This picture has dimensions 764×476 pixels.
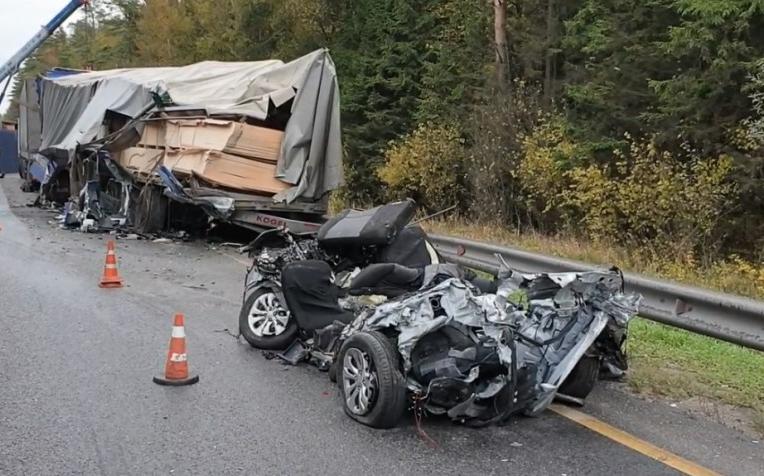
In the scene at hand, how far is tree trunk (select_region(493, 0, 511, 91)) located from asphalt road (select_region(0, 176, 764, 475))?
1182 cm

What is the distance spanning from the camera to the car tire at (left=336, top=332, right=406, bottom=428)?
446 centimetres

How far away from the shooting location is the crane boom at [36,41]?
31141 millimetres

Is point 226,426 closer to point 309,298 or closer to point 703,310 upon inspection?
point 309,298

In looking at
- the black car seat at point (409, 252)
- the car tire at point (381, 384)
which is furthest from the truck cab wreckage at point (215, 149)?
the car tire at point (381, 384)

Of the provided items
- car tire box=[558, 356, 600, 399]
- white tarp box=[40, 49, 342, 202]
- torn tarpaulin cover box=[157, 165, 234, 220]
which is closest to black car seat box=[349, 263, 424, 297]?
car tire box=[558, 356, 600, 399]

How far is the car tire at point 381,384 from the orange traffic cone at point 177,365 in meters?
1.30

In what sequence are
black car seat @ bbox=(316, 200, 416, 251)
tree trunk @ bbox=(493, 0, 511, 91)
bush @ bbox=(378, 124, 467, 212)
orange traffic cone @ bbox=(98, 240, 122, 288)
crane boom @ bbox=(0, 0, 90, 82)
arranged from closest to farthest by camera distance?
black car seat @ bbox=(316, 200, 416, 251) → orange traffic cone @ bbox=(98, 240, 122, 288) → tree trunk @ bbox=(493, 0, 511, 91) → bush @ bbox=(378, 124, 467, 212) → crane boom @ bbox=(0, 0, 90, 82)

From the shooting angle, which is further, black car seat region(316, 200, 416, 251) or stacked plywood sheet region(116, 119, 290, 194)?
stacked plywood sheet region(116, 119, 290, 194)

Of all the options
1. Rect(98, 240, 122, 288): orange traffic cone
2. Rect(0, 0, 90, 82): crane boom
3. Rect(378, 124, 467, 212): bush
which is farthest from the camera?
Rect(0, 0, 90, 82): crane boom

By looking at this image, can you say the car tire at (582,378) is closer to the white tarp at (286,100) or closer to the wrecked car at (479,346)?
the wrecked car at (479,346)

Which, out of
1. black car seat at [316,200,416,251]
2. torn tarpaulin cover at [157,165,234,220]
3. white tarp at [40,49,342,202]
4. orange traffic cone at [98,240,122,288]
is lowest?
orange traffic cone at [98,240,122,288]

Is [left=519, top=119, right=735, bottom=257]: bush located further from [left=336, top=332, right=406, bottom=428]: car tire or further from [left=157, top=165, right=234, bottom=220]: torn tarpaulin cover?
[left=336, top=332, right=406, bottom=428]: car tire

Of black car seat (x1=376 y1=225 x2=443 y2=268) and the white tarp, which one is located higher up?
the white tarp

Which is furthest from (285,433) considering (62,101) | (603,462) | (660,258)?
(62,101)
